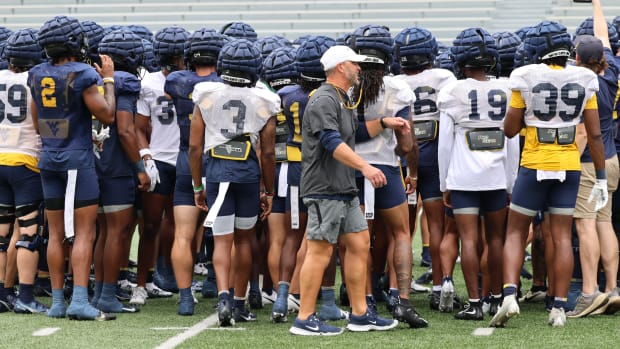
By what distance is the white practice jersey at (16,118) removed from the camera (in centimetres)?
759

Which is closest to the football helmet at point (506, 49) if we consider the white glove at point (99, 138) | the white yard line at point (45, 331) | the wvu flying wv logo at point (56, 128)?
the white glove at point (99, 138)

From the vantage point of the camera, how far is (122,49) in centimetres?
782

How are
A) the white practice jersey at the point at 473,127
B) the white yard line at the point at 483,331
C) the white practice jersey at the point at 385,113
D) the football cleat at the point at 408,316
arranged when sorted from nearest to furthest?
the white yard line at the point at 483,331 < the football cleat at the point at 408,316 < the white practice jersey at the point at 385,113 < the white practice jersey at the point at 473,127

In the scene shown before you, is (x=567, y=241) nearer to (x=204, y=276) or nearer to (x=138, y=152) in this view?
(x=138, y=152)

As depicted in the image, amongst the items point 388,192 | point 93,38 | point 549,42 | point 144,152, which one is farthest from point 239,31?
point 549,42

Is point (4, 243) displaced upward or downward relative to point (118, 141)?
downward

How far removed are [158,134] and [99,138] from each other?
2.17 feet

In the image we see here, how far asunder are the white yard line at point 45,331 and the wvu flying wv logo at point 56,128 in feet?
4.04

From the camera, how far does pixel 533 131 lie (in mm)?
7043

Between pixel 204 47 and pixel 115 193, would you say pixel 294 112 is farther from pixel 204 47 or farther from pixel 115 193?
pixel 115 193

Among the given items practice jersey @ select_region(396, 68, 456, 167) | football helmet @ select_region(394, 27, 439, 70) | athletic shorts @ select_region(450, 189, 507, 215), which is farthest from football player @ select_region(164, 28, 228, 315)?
athletic shorts @ select_region(450, 189, 507, 215)

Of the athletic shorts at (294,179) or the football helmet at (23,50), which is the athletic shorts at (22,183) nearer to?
the football helmet at (23,50)

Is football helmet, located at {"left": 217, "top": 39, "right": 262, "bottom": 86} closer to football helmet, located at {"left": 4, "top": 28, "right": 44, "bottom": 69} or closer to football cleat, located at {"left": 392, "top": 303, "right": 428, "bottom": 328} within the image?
football helmet, located at {"left": 4, "top": 28, "right": 44, "bottom": 69}

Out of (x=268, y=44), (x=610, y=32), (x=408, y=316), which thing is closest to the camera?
(x=408, y=316)
